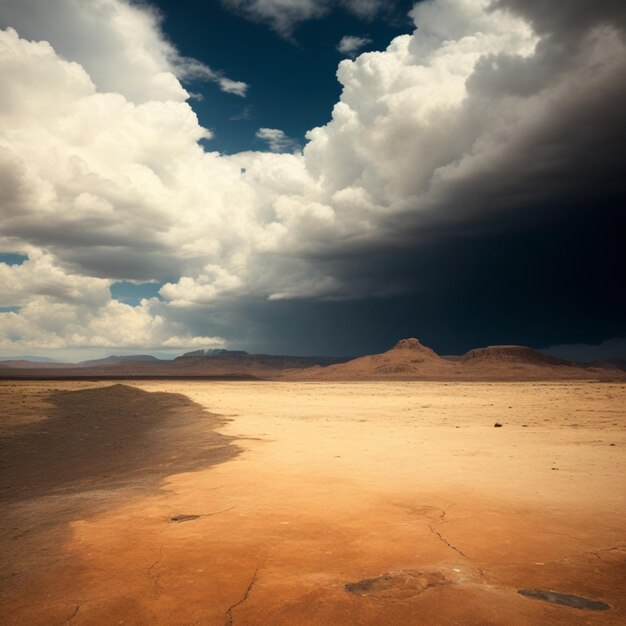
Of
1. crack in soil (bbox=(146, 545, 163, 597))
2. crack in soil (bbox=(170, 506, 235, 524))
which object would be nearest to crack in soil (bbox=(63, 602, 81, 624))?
crack in soil (bbox=(146, 545, 163, 597))

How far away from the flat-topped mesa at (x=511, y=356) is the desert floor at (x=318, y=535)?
376 ft

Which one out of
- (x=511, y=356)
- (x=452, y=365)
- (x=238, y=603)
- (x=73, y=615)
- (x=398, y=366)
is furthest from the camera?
(x=511, y=356)

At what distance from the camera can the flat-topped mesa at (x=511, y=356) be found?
117938mm

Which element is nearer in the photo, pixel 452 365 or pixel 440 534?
pixel 440 534

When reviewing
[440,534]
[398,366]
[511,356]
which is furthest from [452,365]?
[440,534]

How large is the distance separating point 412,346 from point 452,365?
16.2 m

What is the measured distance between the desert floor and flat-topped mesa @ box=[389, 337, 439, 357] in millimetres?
113547

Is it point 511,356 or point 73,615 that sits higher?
point 511,356

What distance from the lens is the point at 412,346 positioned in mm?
125688

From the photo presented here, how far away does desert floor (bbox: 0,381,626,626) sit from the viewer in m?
3.68

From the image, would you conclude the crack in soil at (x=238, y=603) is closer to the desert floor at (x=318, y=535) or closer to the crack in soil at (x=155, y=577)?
the desert floor at (x=318, y=535)

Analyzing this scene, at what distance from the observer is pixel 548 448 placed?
1178 centimetres

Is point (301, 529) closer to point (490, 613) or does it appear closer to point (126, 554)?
point (126, 554)

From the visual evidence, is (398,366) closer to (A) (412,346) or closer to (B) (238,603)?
(A) (412,346)
